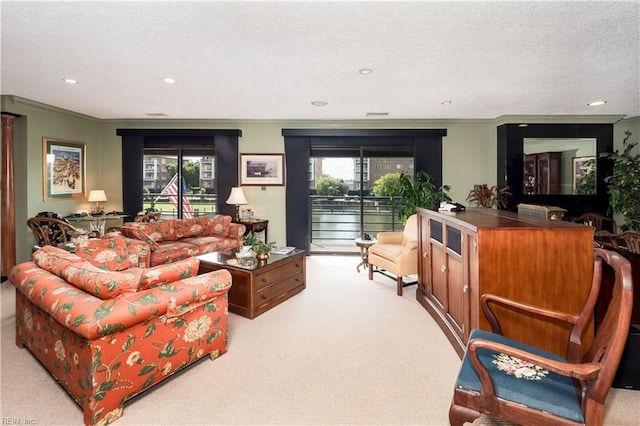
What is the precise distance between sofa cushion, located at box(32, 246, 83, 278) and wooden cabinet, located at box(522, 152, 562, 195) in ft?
20.8

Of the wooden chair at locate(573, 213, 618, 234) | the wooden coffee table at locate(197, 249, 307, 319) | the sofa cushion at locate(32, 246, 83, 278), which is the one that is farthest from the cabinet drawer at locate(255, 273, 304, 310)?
the wooden chair at locate(573, 213, 618, 234)

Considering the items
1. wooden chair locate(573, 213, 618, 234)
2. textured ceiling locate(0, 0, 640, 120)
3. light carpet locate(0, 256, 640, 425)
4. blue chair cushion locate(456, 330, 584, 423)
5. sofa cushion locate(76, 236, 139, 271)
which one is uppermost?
textured ceiling locate(0, 0, 640, 120)

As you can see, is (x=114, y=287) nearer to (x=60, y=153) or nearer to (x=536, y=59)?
(x=536, y=59)

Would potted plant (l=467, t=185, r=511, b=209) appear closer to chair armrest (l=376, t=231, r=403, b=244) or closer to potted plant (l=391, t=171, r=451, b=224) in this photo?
potted plant (l=391, t=171, r=451, b=224)

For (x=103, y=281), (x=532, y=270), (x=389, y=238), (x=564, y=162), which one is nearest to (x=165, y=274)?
(x=103, y=281)

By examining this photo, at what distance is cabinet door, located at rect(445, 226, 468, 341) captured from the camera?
97.6 inches

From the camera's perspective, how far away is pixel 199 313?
2295mm

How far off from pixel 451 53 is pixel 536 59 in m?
0.86

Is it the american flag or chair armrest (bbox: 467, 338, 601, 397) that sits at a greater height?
the american flag

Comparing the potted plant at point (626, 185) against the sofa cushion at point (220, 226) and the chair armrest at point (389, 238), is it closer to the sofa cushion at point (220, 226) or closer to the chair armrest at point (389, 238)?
the chair armrest at point (389, 238)

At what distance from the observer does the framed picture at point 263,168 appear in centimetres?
617

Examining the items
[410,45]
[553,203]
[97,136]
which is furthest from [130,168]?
[553,203]

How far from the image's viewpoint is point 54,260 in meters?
2.35

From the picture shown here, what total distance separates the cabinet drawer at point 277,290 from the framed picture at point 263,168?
2614mm
